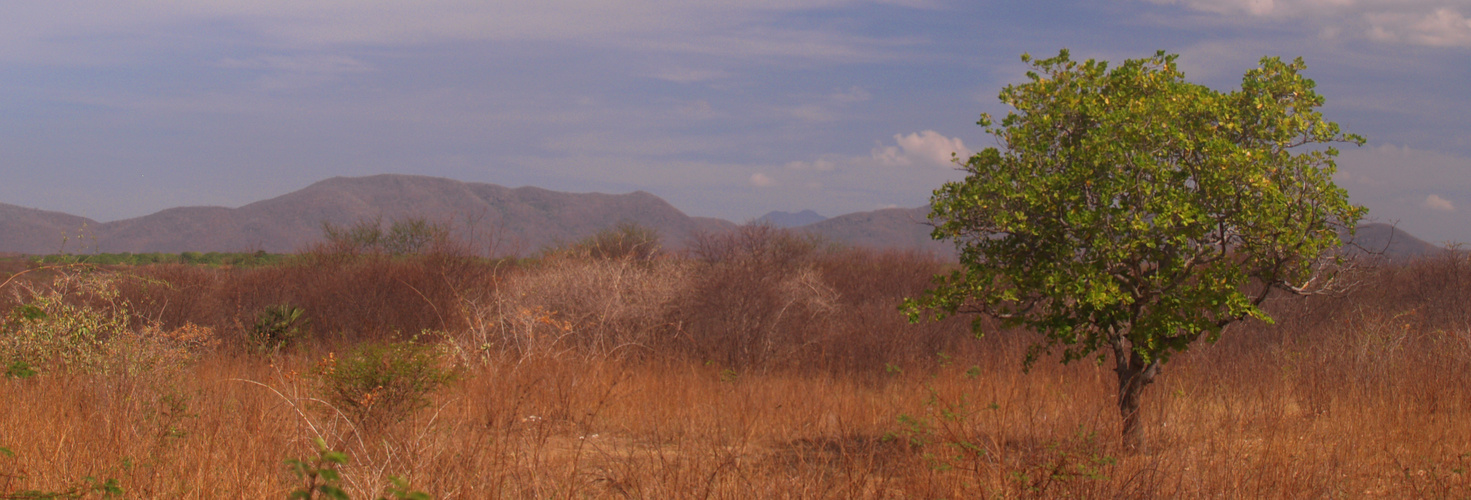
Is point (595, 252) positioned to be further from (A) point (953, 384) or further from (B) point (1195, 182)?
(B) point (1195, 182)

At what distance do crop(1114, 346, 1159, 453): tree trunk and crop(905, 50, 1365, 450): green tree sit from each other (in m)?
0.28

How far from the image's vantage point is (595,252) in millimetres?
21906

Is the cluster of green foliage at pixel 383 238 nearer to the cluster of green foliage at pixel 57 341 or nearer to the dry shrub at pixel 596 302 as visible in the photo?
the dry shrub at pixel 596 302

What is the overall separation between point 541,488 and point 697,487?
1017 mm

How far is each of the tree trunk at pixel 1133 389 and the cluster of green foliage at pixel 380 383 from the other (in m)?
4.64

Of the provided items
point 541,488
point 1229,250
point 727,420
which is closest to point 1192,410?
point 1229,250

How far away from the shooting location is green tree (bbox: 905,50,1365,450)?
4773 millimetres

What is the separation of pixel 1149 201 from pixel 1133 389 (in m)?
1.50

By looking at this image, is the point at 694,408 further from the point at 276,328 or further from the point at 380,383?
the point at 276,328

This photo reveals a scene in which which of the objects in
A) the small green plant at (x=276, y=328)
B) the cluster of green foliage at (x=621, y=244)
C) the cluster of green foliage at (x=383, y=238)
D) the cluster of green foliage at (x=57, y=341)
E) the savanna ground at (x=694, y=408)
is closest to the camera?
the savanna ground at (x=694, y=408)

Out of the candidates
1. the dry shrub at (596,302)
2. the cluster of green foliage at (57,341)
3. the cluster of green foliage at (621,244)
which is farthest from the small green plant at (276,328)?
the cluster of green foliage at (621,244)

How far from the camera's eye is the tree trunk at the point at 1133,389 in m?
5.61

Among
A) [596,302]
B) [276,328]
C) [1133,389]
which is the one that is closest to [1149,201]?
[1133,389]

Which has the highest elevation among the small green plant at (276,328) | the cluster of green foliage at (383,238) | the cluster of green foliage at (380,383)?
the cluster of green foliage at (383,238)
